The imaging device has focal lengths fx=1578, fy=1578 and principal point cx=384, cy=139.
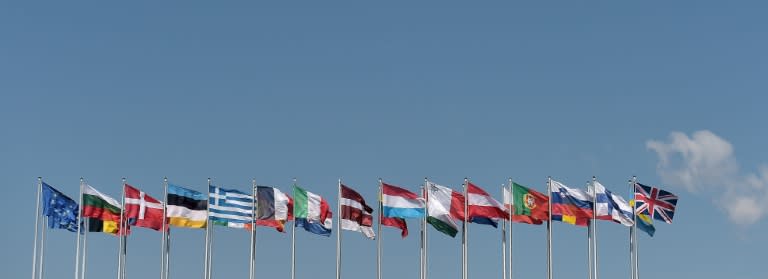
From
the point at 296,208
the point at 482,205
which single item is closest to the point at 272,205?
the point at 296,208

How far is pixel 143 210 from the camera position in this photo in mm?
109562

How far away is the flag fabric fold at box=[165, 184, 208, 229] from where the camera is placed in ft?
356

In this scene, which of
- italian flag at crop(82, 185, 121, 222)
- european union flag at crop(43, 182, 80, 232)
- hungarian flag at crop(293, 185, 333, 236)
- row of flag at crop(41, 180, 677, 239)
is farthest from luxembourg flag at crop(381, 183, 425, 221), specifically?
european union flag at crop(43, 182, 80, 232)

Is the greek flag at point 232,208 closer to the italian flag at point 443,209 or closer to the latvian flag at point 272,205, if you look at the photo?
the latvian flag at point 272,205

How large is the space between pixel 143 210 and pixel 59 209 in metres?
5.85

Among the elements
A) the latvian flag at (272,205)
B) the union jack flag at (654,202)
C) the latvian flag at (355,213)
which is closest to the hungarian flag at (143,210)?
the latvian flag at (272,205)

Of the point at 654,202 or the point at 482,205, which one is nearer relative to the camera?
the point at 482,205

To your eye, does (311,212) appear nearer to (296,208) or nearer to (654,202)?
(296,208)

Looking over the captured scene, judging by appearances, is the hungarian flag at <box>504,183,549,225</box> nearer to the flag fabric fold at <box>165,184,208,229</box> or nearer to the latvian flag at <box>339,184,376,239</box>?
the latvian flag at <box>339,184,376,239</box>

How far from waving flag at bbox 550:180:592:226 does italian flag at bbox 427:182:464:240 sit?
7.04 m

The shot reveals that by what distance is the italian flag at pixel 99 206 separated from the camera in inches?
4294

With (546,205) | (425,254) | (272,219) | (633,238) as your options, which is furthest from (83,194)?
(633,238)

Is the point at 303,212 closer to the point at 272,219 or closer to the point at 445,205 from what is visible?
the point at 272,219

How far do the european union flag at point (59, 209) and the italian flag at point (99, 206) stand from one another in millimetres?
1393
